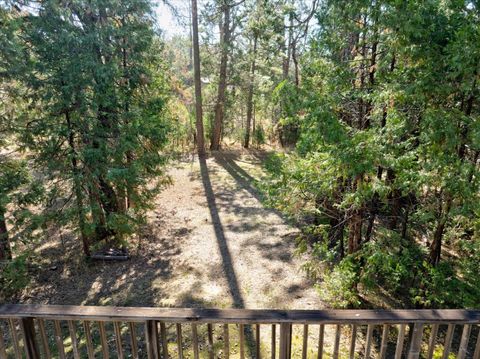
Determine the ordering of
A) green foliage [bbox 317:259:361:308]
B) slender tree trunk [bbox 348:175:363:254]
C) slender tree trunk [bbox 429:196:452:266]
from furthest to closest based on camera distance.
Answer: slender tree trunk [bbox 348:175:363:254] → green foliage [bbox 317:259:361:308] → slender tree trunk [bbox 429:196:452:266]

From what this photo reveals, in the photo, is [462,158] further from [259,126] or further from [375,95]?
[259,126]

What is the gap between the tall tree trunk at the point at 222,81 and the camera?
43.4 feet

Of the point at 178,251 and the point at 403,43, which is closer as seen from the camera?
the point at 403,43

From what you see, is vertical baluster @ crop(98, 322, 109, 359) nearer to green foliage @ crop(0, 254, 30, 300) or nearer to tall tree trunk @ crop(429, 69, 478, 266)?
tall tree trunk @ crop(429, 69, 478, 266)

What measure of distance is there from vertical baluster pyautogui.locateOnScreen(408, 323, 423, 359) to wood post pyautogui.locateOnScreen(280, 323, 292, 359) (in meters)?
0.77

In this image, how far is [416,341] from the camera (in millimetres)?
1998

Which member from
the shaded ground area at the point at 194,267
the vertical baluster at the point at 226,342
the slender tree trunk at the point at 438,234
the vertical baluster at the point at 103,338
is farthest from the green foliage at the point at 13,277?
the slender tree trunk at the point at 438,234

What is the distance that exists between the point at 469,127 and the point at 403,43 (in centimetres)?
99

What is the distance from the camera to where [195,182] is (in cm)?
1167

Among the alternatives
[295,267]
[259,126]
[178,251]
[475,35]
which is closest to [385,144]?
[475,35]

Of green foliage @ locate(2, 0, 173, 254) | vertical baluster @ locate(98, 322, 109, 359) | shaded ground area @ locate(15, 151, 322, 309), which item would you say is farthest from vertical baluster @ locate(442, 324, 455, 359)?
green foliage @ locate(2, 0, 173, 254)

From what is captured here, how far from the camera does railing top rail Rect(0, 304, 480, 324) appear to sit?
6.13 feet

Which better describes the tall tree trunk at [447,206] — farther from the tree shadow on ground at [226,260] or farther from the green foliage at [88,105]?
the green foliage at [88,105]

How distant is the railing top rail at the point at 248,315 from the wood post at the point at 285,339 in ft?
0.29
